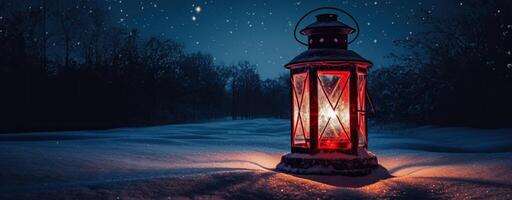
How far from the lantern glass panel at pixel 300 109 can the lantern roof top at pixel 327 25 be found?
0.68 meters

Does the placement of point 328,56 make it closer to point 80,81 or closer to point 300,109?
point 300,109

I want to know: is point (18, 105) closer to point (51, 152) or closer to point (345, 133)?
point (51, 152)

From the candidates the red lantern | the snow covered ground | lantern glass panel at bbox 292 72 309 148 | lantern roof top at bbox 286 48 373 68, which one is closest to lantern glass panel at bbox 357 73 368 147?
the red lantern

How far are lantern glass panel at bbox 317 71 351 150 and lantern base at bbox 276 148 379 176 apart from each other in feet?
0.65

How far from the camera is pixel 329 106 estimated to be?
18.2 ft

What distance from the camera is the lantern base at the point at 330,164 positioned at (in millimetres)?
5250

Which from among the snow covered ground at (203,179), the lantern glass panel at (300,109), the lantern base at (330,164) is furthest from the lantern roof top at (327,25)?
the snow covered ground at (203,179)

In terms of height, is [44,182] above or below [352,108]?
below

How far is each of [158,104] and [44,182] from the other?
81.8 feet

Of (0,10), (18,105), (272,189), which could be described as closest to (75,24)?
(0,10)

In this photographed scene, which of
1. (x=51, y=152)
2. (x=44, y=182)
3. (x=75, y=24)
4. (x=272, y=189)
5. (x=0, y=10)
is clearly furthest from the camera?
(x=75, y=24)

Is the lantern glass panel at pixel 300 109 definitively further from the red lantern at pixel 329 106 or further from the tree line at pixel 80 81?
the tree line at pixel 80 81

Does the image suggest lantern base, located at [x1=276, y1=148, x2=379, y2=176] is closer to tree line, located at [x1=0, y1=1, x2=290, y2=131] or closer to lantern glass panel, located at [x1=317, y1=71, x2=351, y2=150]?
lantern glass panel, located at [x1=317, y1=71, x2=351, y2=150]

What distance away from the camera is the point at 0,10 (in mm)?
23344
